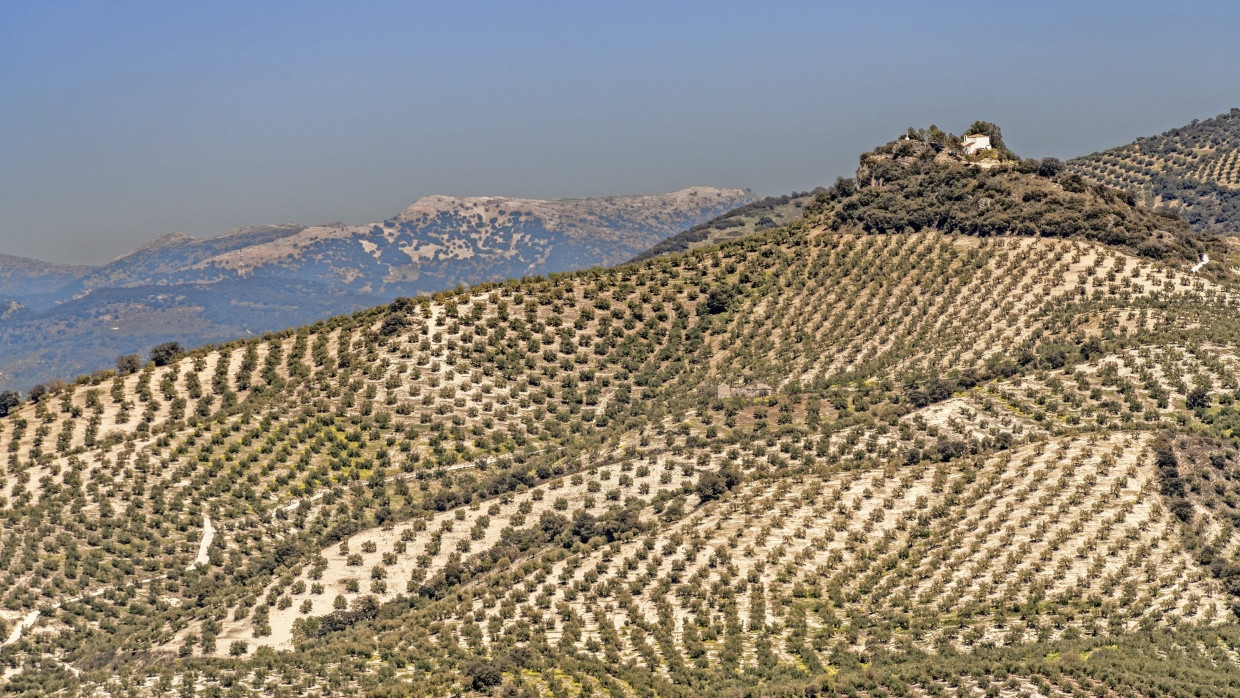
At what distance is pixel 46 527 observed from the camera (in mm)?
64562

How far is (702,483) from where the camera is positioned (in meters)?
60.8

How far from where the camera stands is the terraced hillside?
143 feet

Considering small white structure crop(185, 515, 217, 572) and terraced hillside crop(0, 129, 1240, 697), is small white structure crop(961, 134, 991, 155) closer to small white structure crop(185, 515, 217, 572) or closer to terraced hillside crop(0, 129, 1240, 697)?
terraced hillside crop(0, 129, 1240, 697)

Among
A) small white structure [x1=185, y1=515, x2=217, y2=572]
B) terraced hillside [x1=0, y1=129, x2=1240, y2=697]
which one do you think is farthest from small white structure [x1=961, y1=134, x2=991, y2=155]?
small white structure [x1=185, y1=515, x2=217, y2=572]

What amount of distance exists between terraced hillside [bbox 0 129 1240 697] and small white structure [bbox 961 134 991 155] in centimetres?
580

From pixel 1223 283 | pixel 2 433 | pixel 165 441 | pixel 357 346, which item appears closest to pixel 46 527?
pixel 165 441

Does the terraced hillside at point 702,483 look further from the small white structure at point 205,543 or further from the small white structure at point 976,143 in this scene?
the small white structure at point 976,143

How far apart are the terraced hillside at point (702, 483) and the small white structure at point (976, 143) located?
580cm

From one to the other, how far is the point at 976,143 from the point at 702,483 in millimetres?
67481

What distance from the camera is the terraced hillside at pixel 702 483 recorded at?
4359 centimetres

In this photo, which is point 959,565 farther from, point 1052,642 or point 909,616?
point 1052,642

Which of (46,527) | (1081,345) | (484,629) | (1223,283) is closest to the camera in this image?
(484,629)

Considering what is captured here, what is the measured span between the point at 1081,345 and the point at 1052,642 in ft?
125

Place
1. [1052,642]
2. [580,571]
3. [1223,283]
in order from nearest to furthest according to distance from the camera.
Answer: [1052,642] < [580,571] < [1223,283]
